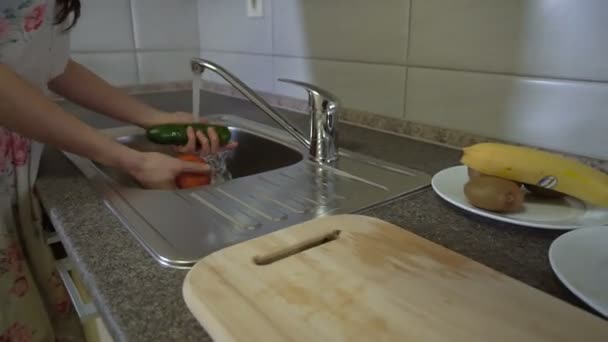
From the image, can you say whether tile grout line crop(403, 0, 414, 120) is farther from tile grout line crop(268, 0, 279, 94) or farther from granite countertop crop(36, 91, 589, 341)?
tile grout line crop(268, 0, 279, 94)

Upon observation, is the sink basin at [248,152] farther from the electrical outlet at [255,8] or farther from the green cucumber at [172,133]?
the electrical outlet at [255,8]

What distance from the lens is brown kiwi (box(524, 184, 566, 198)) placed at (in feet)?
1.83

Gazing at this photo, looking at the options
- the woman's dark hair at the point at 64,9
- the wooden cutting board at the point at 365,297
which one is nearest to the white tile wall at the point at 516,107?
the wooden cutting board at the point at 365,297

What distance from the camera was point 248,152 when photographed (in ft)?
3.46

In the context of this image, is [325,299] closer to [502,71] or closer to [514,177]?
[514,177]

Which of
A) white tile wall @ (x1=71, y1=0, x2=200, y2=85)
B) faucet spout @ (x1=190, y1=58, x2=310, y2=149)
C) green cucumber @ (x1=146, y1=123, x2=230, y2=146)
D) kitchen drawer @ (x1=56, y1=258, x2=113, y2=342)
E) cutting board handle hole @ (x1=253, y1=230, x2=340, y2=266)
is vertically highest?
white tile wall @ (x1=71, y1=0, x2=200, y2=85)

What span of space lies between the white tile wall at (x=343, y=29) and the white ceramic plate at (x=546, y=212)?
0.39m

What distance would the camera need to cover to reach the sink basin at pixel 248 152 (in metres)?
0.96

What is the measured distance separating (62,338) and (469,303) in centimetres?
75

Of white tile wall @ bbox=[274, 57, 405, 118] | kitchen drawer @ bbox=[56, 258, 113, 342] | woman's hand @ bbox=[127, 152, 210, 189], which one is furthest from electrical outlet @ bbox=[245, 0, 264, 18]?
kitchen drawer @ bbox=[56, 258, 113, 342]

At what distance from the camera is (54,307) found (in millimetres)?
796

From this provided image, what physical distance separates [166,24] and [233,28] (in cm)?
28

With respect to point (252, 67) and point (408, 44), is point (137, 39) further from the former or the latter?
point (408, 44)

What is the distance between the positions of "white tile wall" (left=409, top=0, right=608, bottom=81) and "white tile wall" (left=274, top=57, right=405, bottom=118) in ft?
0.22
